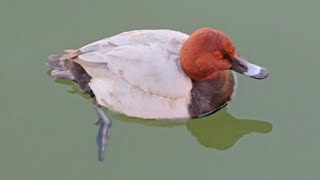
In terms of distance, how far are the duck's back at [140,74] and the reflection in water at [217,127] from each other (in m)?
0.12

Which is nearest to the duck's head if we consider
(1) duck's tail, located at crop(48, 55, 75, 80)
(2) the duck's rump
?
(2) the duck's rump

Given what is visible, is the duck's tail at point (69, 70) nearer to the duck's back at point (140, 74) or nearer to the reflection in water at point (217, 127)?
the duck's back at point (140, 74)

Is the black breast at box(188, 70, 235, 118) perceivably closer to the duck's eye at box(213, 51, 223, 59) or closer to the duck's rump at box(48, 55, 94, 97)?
the duck's eye at box(213, 51, 223, 59)

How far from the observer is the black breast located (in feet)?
12.4

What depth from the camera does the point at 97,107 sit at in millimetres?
3943

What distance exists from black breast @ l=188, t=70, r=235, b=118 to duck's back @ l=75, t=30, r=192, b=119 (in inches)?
2.2

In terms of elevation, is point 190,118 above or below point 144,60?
below

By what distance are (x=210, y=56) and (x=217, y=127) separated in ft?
1.68

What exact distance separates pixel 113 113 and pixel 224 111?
65 cm

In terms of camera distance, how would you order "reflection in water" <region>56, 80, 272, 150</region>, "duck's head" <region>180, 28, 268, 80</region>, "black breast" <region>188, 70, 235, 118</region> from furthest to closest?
1. "reflection in water" <region>56, 80, 272, 150</region>
2. "black breast" <region>188, 70, 235, 118</region>
3. "duck's head" <region>180, 28, 268, 80</region>

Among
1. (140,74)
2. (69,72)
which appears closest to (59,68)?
(69,72)

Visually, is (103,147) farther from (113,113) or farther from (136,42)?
(136,42)

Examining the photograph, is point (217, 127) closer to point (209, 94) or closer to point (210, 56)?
point (209, 94)

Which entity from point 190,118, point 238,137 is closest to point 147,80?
point 190,118
